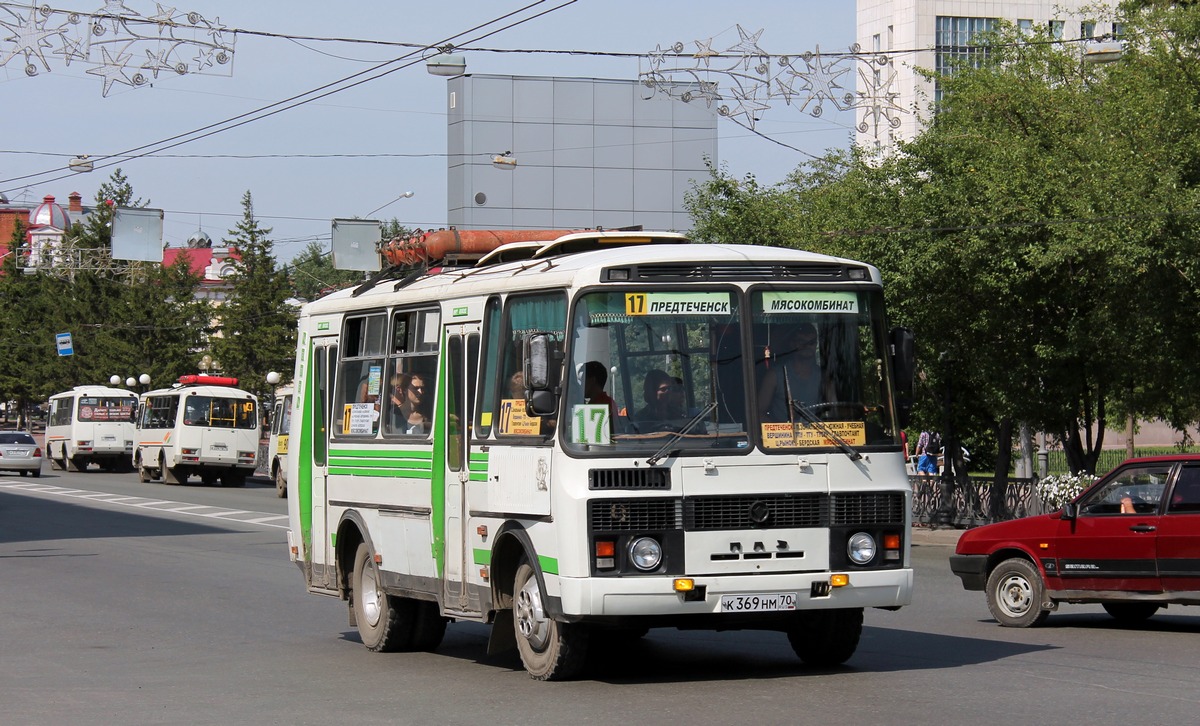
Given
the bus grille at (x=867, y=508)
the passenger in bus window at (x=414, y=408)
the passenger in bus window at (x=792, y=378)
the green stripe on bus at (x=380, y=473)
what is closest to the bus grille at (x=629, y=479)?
the passenger in bus window at (x=792, y=378)

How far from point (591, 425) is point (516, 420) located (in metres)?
0.83

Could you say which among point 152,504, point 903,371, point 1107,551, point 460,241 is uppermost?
point 460,241

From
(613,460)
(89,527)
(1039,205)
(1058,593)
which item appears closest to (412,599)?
(613,460)

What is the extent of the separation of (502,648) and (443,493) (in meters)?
1.24

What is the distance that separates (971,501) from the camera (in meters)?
29.5

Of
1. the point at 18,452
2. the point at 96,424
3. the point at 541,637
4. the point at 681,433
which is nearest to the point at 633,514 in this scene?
the point at 681,433

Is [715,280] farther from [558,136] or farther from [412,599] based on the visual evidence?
[558,136]

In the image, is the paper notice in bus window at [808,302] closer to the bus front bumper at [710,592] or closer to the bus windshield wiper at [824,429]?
the bus windshield wiper at [824,429]

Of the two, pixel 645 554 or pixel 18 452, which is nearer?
pixel 645 554

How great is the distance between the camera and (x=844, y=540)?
1040 cm

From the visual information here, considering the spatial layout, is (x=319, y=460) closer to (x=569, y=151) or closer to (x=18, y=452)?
(x=18, y=452)

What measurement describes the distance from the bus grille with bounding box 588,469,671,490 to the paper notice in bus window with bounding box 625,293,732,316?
1043mm

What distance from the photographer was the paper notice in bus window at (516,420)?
10.6m

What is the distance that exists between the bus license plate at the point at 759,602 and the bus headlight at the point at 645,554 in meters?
0.49
